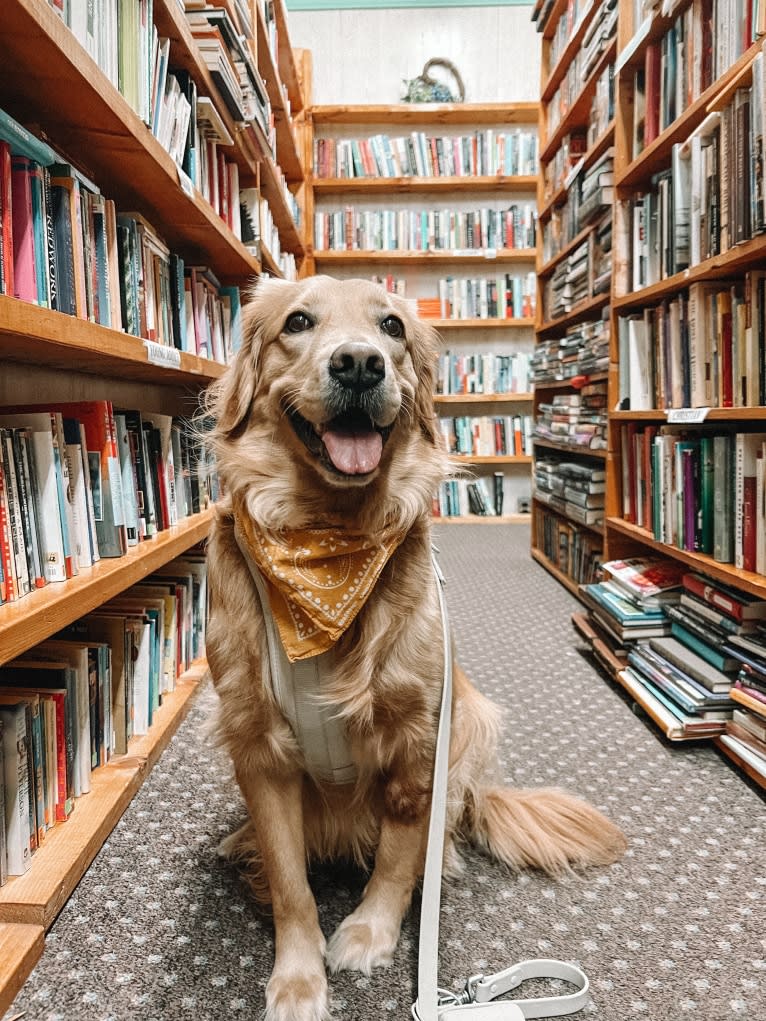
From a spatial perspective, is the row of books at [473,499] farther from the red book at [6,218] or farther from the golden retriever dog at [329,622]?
the red book at [6,218]

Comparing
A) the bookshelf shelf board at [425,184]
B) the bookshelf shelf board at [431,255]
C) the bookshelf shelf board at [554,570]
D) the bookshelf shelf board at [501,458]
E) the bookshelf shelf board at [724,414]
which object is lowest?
the bookshelf shelf board at [554,570]

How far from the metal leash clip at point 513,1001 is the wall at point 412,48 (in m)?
5.99

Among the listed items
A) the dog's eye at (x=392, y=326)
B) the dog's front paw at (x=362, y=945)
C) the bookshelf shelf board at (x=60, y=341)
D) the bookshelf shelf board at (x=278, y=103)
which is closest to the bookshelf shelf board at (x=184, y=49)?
the bookshelf shelf board at (x=60, y=341)

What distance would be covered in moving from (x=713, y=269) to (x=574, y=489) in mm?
1606

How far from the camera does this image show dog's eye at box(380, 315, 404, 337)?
1.25 meters

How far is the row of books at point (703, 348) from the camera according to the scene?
1.63m

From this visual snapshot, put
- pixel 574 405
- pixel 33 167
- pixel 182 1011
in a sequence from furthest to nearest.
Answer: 1. pixel 574 405
2. pixel 33 167
3. pixel 182 1011

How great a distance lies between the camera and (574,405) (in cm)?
333

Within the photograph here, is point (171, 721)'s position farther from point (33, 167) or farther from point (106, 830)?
point (33, 167)

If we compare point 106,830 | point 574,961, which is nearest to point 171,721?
point 106,830

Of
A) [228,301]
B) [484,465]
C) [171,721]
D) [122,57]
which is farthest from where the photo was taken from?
[484,465]

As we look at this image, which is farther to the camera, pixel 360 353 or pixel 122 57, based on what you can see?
pixel 122 57

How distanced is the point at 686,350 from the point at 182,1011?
1862 mm

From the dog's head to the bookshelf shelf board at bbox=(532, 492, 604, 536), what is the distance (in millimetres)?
1904
